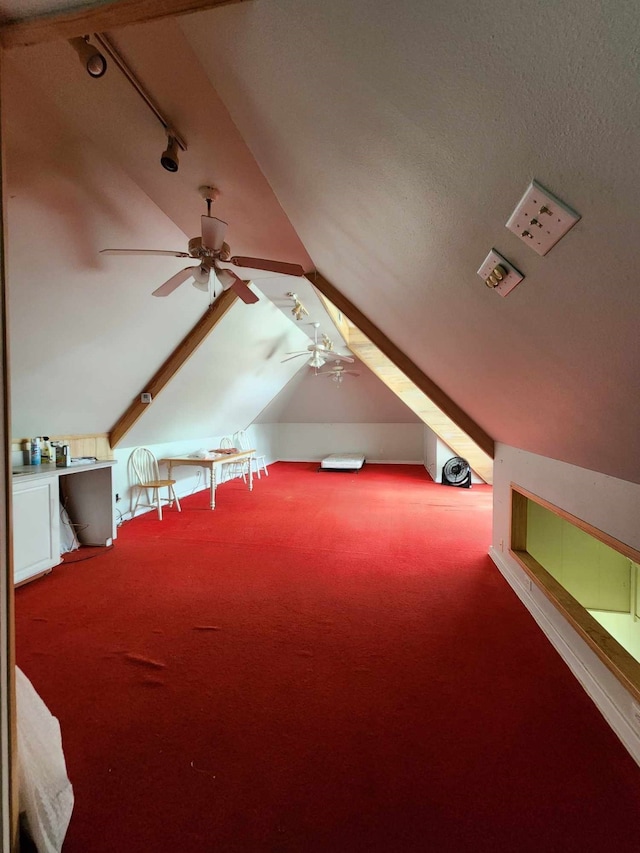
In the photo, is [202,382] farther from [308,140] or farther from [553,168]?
[553,168]

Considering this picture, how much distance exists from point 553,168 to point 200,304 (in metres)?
3.46

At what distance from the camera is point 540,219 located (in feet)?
2.93

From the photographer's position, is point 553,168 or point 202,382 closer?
point 553,168

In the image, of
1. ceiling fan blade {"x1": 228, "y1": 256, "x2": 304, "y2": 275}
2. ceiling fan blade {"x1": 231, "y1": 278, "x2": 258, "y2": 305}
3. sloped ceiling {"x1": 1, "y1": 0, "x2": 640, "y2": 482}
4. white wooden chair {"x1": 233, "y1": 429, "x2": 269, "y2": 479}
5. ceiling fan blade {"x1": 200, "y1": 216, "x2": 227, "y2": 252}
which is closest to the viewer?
sloped ceiling {"x1": 1, "y1": 0, "x2": 640, "y2": 482}

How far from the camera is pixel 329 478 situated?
7320 millimetres

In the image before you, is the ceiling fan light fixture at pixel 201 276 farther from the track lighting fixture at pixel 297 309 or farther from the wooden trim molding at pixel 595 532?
the wooden trim molding at pixel 595 532

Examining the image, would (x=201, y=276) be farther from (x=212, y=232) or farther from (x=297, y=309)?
(x=297, y=309)

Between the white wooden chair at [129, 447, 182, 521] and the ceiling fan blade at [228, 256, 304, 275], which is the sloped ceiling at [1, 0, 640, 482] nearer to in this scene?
the ceiling fan blade at [228, 256, 304, 275]

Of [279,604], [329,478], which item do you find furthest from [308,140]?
[329,478]

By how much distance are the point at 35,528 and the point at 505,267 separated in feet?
10.8

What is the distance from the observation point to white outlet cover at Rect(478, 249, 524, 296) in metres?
1.15

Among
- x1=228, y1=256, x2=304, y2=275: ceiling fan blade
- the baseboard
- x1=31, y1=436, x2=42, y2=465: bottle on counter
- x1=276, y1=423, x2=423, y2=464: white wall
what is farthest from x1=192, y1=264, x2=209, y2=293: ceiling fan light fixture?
x1=276, y1=423, x2=423, y2=464: white wall

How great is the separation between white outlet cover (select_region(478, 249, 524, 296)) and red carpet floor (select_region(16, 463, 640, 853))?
1655 mm

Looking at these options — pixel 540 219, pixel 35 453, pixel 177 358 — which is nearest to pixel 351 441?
pixel 177 358
